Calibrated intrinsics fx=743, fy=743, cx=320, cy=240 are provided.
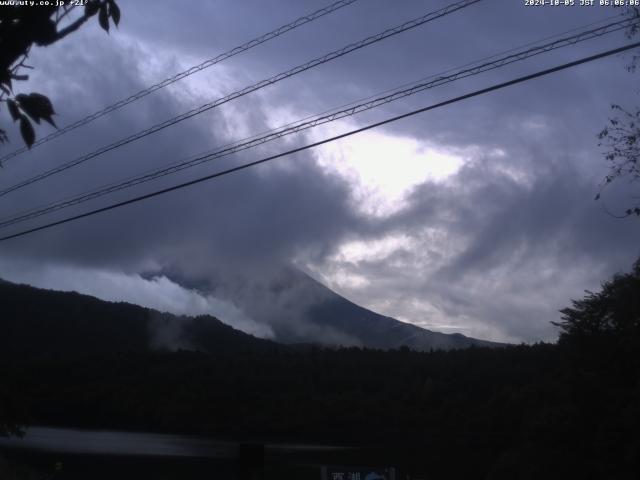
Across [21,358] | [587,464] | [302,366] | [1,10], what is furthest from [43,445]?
[302,366]

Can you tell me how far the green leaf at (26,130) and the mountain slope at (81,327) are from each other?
35.1m

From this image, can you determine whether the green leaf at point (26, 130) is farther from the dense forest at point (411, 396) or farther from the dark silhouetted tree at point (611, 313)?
the dark silhouetted tree at point (611, 313)

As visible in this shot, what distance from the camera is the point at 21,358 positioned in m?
35.8

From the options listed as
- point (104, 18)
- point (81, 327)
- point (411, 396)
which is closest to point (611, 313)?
point (411, 396)

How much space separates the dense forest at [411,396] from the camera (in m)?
24.2

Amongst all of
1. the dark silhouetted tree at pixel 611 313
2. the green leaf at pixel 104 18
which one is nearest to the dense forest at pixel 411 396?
the dark silhouetted tree at pixel 611 313

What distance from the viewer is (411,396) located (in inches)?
1660

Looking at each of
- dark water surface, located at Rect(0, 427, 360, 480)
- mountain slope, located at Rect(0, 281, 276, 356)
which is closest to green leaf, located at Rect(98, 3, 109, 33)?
dark water surface, located at Rect(0, 427, 360, 480)

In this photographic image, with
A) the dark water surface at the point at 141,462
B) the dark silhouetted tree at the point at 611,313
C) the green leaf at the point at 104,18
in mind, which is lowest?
the dark water surface at the point at 141,462

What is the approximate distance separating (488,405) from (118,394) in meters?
18.5

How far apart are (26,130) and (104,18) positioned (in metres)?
0.72

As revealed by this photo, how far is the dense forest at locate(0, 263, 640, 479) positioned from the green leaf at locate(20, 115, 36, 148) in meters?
5.11

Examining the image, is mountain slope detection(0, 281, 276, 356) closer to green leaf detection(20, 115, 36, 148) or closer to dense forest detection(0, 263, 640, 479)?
dense forest detection(0, 263, 640, 479)

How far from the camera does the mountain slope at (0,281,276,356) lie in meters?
40.7
